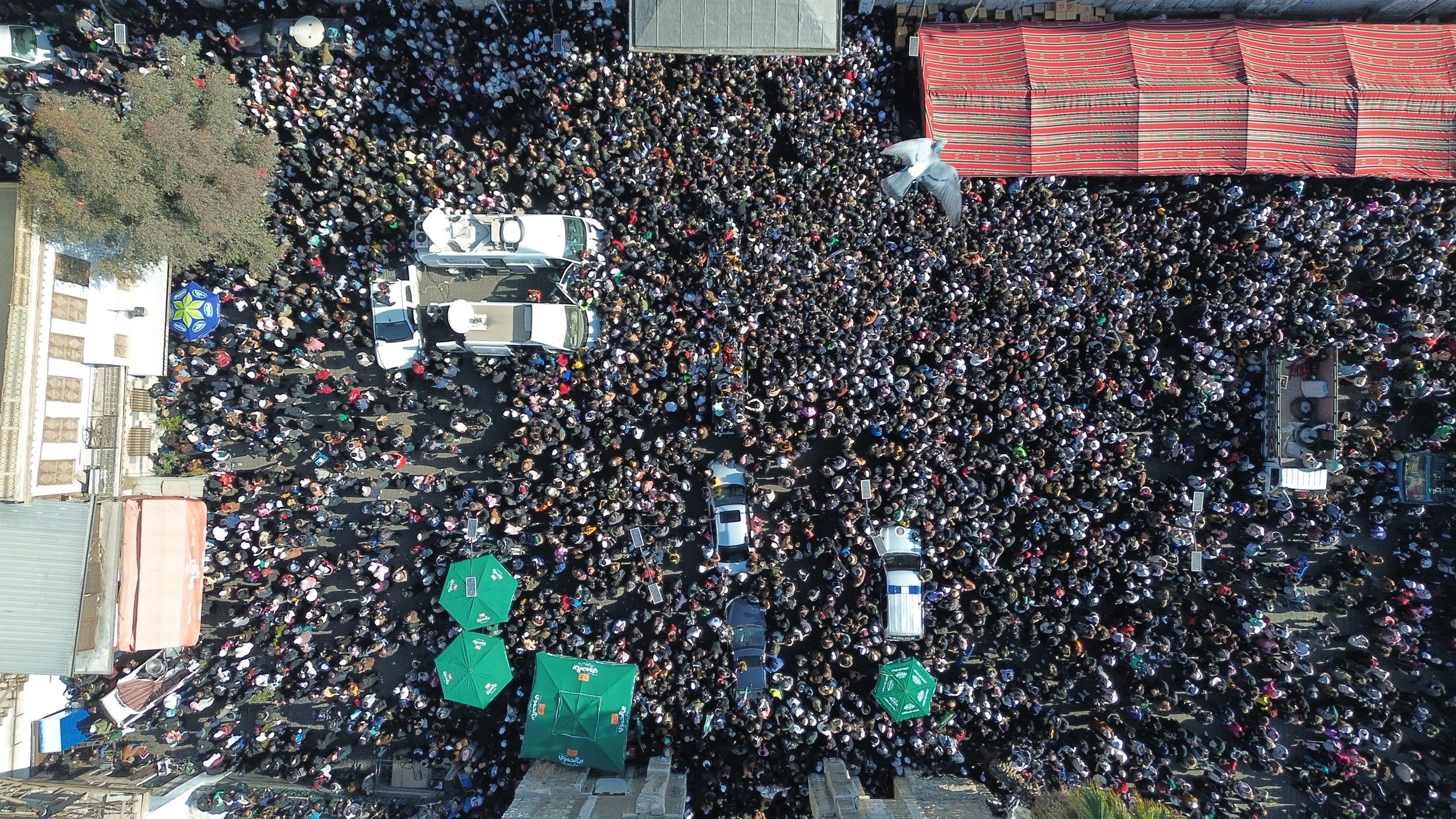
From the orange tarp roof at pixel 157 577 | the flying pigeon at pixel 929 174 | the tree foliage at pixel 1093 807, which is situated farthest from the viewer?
the flying pigeon at pixel 929 174

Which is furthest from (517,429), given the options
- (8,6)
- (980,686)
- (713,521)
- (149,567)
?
(8,6)

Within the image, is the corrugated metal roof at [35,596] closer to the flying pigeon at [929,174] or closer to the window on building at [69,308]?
the window on building at [69,308]

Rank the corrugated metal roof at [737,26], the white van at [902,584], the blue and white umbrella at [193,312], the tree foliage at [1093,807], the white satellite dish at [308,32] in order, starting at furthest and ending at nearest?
the white satellite dish at [308,32] < the blue and white umbrella at [193,312] < the white van at [902,584] < the corrugated metal roof at [737,26] < the tree foliage at [1093,807]

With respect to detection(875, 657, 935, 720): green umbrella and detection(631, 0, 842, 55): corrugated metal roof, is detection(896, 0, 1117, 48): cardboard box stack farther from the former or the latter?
detection(875, 657, 935, 720): green umbrella

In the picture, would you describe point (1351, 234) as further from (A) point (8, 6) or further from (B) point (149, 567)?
(A) point (8, 6)

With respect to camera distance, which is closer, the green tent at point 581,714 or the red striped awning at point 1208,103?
the green tent at point 581,714

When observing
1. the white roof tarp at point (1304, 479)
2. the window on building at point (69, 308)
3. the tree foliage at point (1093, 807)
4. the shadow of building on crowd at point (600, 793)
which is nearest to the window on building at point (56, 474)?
the window on building at point (69, 308)
